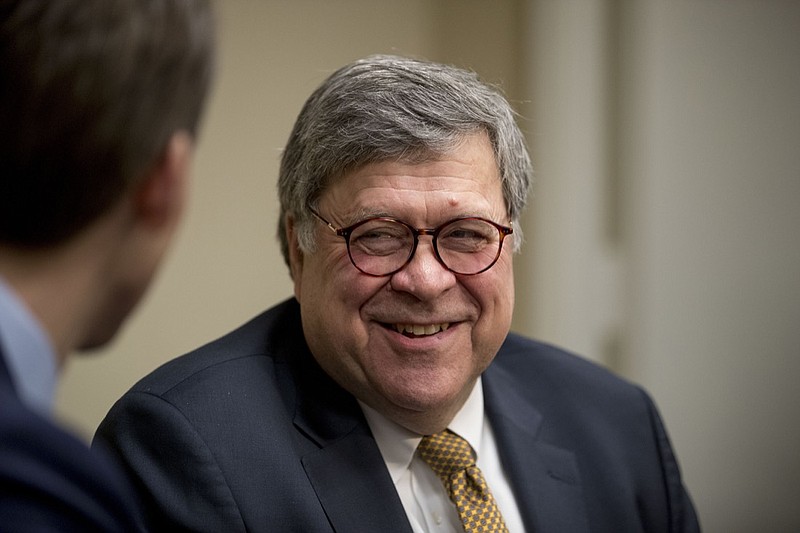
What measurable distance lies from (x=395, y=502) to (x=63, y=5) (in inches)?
40.7

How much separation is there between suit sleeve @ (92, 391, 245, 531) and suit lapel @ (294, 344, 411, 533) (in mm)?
160

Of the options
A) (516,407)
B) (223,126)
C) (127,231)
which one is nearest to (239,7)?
(223,126)

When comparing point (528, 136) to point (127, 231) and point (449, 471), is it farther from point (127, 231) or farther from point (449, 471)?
point (127, 231)

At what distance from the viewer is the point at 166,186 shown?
844 mm

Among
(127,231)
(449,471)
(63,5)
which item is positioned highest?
(63,5)

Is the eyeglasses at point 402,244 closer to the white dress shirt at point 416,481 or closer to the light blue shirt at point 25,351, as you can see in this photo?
the white dress shirt at point 416,481

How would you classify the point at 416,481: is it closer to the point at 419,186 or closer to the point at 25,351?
the point at 419,186

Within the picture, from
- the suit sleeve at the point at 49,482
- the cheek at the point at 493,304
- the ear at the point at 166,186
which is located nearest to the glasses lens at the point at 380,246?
the cheek at the point at 493,304

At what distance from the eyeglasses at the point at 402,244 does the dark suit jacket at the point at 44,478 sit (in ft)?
2.79

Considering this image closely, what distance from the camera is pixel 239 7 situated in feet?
10.2

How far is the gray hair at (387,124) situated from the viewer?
5.08 feet

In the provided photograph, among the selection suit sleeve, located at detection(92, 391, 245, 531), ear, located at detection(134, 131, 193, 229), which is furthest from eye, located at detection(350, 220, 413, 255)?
ear, located at detection(134, 131, 193, 229)

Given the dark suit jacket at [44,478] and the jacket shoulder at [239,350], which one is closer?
the dark suit jacket at [44,478]

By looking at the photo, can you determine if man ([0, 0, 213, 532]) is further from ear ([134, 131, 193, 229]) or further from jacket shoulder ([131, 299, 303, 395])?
jacket shoulder ([131, 299, 303, 395])
